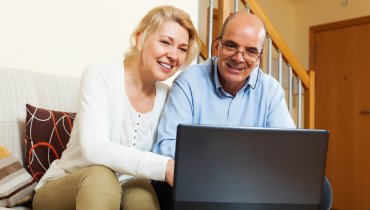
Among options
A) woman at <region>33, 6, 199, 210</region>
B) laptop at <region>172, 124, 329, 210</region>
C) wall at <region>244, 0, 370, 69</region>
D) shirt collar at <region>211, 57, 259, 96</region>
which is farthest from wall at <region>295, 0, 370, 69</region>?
laptop at <region>172, 124, 329, 210</region>

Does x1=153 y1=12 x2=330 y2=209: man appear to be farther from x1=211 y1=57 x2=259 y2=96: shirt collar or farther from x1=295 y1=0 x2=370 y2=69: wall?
x1=295 y1=0 x2=370 y2=69: wall

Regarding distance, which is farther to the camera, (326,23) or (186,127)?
(326,23)

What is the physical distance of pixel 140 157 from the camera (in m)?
1.06

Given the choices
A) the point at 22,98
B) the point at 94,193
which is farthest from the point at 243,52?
the point at 22,98

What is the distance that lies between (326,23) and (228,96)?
314 centimetres

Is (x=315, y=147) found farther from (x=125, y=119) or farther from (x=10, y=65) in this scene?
(x=10, y=65)

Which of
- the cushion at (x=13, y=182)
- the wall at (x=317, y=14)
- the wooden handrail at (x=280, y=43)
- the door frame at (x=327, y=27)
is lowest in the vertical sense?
the cushion at (x=13, y=182)

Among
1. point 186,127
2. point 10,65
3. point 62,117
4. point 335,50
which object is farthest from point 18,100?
point 335,50

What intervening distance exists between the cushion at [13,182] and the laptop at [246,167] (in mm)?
674

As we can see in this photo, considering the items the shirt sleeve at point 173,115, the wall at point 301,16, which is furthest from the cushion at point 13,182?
the wall at point 301,16

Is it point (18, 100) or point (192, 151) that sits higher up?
point (18, 100)

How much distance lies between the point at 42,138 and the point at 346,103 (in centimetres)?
327

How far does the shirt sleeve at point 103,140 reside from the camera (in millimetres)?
1057

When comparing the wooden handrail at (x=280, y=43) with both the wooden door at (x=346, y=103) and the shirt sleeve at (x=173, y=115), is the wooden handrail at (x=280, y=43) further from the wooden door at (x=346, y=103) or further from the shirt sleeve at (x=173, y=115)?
the wooden door at (x=346, y=103)
